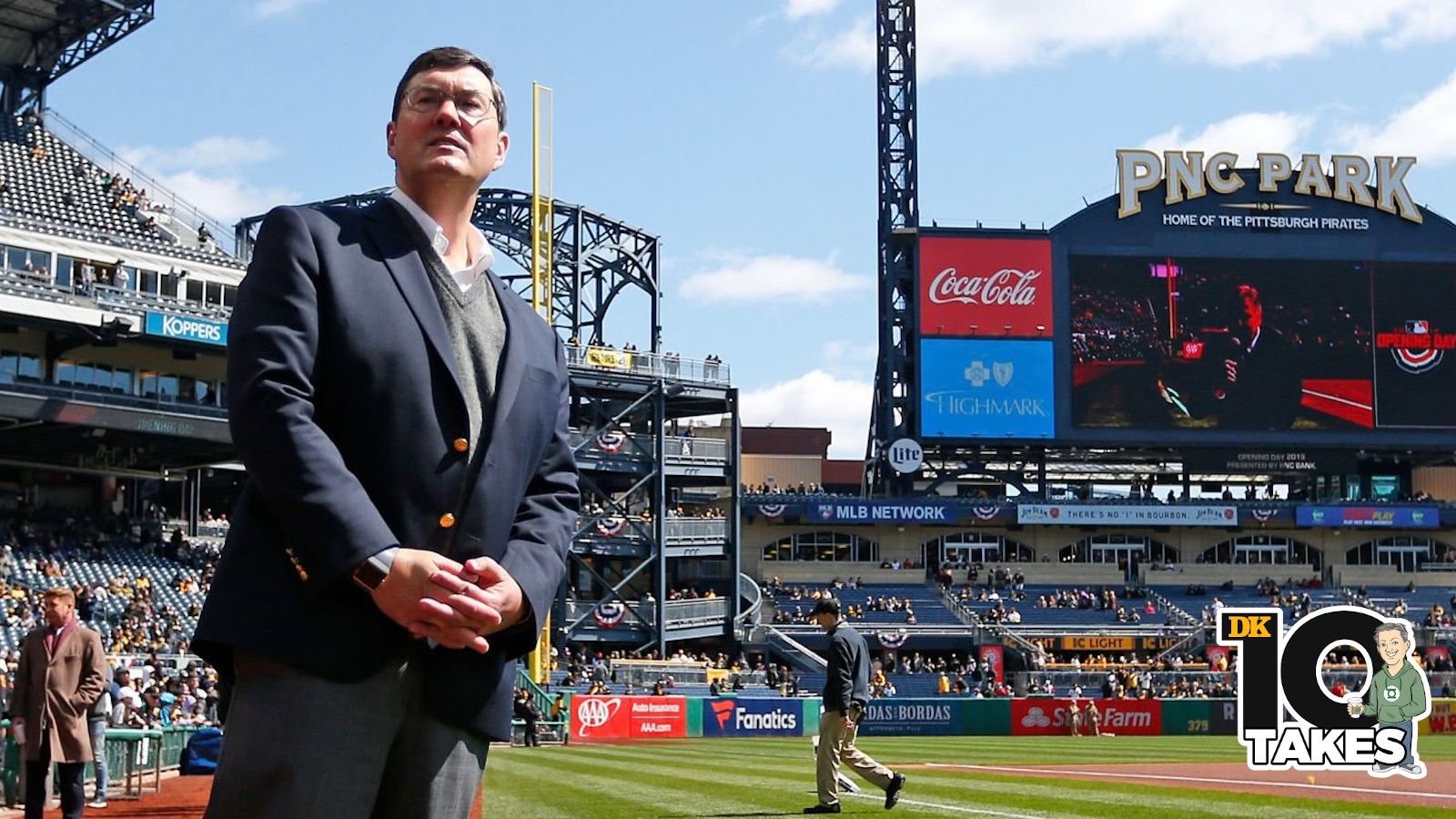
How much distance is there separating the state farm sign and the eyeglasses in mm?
55954

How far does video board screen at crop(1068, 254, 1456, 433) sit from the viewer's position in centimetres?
5906

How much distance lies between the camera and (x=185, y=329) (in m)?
42.2

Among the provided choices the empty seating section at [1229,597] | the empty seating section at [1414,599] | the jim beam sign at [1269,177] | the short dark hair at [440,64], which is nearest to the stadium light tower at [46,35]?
the jim beam sign at [1269,177]

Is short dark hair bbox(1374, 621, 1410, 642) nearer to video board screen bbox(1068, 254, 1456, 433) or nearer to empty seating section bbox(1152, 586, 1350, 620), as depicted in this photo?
video board screen bbox(1068, 254, 1456, 433)

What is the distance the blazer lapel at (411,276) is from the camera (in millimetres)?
3340

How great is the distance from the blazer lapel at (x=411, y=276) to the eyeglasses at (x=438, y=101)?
223 mm

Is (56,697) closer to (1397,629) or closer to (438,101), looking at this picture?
(438,101)

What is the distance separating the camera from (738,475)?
61.8 metres

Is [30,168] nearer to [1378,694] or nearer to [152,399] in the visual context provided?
[152,399]

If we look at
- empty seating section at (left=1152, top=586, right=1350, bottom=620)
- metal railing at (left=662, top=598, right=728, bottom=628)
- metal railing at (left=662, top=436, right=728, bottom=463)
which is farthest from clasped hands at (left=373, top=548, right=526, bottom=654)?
empty seating section at (left=1152, top=586, right=1350, bottom=620)

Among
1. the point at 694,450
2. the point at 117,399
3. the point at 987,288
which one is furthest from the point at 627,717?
the point at 987,288

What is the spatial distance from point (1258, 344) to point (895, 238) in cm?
1331

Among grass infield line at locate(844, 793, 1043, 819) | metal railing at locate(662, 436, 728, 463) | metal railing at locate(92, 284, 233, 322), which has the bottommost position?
grass infield line at locate(844, 793, 1043, 819)

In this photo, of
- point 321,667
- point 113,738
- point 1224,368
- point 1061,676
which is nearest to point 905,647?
point 1061,676
